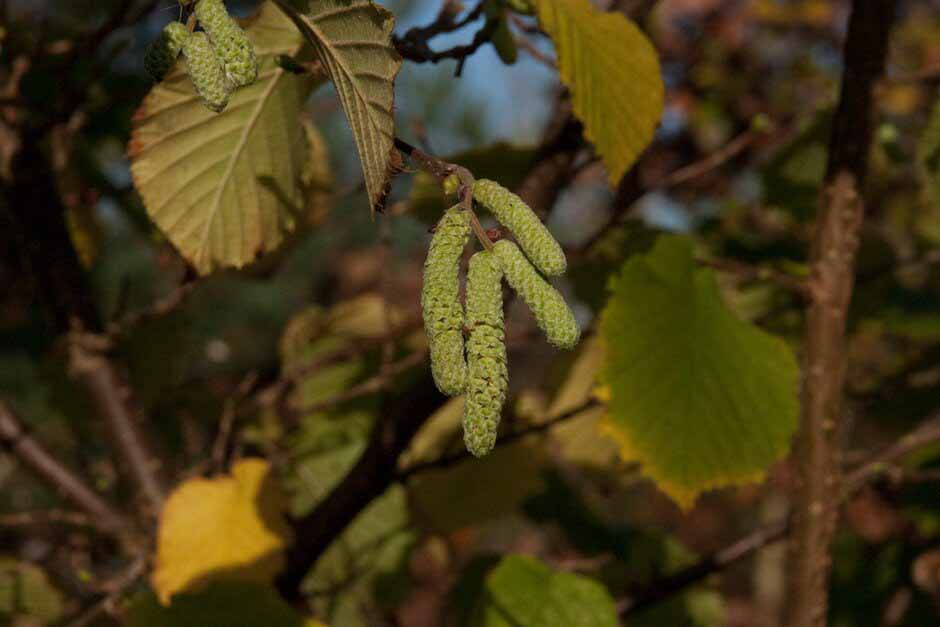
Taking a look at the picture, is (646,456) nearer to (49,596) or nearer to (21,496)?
(49,596)

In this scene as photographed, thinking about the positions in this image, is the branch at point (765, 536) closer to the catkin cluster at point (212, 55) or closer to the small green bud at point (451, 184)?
the small green bud at point (451, 184)

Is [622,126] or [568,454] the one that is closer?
[622,126]

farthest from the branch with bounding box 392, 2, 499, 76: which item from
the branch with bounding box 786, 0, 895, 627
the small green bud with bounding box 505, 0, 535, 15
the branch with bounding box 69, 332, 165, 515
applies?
the branch with bounding box 69, 332, 165, 515

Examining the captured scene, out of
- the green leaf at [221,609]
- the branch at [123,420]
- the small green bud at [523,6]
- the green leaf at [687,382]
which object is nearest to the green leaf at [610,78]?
the small green bud at [523,6]

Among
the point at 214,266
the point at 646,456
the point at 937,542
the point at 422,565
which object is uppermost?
the point at 214,266

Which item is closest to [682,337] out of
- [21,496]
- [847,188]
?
[847,188]

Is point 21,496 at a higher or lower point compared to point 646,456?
lower

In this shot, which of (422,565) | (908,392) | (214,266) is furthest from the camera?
(422,565)
